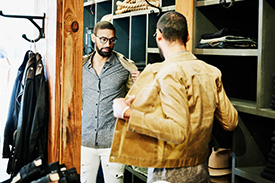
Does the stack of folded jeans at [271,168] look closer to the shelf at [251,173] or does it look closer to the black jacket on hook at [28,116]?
the shelf at [251,173]

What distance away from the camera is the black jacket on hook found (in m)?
2.17

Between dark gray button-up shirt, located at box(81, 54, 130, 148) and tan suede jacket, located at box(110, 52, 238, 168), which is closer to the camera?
tan suede jacket, located at box(110, 52, 238, 168)

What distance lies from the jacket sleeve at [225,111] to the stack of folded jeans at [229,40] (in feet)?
1.07

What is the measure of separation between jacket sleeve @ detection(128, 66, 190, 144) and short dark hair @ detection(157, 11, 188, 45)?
0.25 meters

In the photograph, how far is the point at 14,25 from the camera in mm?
2139

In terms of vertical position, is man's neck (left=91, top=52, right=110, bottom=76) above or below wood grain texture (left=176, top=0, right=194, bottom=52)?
below

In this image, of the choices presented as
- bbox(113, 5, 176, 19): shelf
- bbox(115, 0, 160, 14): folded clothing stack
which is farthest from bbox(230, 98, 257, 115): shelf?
bbox(115, 0, 160, 14): folded clothing stack

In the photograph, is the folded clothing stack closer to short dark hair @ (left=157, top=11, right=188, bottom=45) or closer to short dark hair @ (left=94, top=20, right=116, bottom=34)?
short dark hair @ (left=94, top=20, right=116, bottom=34)

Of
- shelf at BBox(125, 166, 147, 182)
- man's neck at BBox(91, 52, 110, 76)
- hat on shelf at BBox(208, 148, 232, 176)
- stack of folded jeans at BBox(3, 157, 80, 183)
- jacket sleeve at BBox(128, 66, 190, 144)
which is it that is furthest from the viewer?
shelf at BBox(125, 166, 147, 182)

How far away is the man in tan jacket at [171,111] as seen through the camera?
1.76 metres

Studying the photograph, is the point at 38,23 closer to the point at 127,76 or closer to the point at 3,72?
the point at 3,72

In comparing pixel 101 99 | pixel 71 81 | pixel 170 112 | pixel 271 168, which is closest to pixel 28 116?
pixel 71 81

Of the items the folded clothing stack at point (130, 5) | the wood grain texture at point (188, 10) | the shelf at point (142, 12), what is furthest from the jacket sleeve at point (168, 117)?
the folded clothing stack at point (130, 5)

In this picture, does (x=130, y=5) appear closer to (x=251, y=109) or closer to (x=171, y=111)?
(x=251, y=109)
